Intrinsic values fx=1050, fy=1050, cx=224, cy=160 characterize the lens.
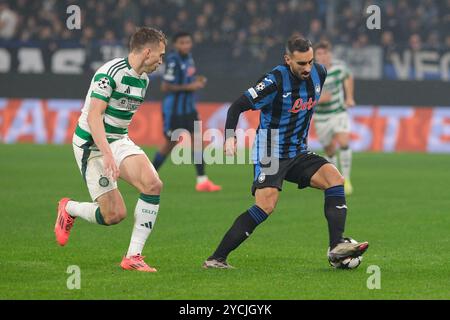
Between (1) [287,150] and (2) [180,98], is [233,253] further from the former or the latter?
(2) [180,98]

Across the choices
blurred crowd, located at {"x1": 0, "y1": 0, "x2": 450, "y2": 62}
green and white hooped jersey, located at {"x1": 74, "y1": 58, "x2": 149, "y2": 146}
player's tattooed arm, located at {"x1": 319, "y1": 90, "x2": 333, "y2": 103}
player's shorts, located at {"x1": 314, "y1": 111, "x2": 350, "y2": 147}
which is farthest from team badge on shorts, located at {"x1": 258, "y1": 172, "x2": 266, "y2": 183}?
blurred crowd, located at {"x1": 0, "y1": 0, "x2": 450, "y2": 62}

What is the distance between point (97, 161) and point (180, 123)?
7.81 metres

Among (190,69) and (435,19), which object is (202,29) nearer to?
(435,19)

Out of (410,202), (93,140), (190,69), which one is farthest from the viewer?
(190,69)

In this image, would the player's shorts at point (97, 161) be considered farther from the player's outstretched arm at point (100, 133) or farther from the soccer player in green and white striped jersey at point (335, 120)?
the soccer player in green and white striped jersey at point (335, 120)

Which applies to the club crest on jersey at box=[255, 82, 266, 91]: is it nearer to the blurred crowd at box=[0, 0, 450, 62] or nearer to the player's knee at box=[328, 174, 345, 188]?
the player's knee at box=[328, 174, 345, 188]

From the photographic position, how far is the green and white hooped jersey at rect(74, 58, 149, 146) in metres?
8.88

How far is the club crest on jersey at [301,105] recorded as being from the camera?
9.32 metres

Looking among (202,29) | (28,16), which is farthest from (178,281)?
(28,16)

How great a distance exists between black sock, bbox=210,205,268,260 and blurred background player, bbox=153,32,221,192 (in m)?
7.29

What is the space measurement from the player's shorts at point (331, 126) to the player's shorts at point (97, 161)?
7696 millimetres

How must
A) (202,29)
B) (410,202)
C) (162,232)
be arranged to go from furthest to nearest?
(202,29) → (410,202) → (162,232)
